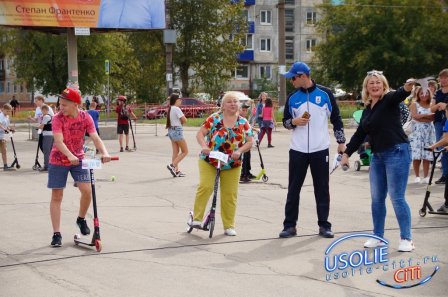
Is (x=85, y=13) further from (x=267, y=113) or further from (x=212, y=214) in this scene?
(x=212, y=214)

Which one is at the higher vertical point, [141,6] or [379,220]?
[141,6]

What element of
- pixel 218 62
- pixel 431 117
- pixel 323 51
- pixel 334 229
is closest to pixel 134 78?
pixel 218 62

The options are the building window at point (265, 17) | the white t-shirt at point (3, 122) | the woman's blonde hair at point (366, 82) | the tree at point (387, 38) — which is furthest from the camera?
the building window at point (265, 17)

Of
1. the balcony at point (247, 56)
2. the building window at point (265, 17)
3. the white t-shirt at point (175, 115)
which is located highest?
the building window at point (265, 17)

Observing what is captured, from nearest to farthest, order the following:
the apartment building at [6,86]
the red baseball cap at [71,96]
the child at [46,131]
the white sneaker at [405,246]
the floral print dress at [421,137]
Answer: the white sneaker at [405,246], the red baseball cap at [71,96], the floral print dress at [421,137], the child at [46,131], the apartment building at [6,86]

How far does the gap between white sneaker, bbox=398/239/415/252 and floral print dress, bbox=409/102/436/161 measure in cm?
634

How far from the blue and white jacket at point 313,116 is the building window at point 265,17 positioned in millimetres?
74619

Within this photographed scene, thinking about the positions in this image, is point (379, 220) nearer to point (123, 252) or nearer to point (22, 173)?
point (123, 252)

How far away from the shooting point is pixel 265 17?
8231cm

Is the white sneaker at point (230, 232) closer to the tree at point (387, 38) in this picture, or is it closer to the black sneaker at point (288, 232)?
the black sneaker at point (288, 232)

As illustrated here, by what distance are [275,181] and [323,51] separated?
109ft

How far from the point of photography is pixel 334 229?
9156mm

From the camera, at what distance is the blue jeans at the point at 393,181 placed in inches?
302

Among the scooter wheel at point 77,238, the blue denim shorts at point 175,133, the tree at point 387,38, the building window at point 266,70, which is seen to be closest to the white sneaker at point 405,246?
the scooter wheel at point 77,238
